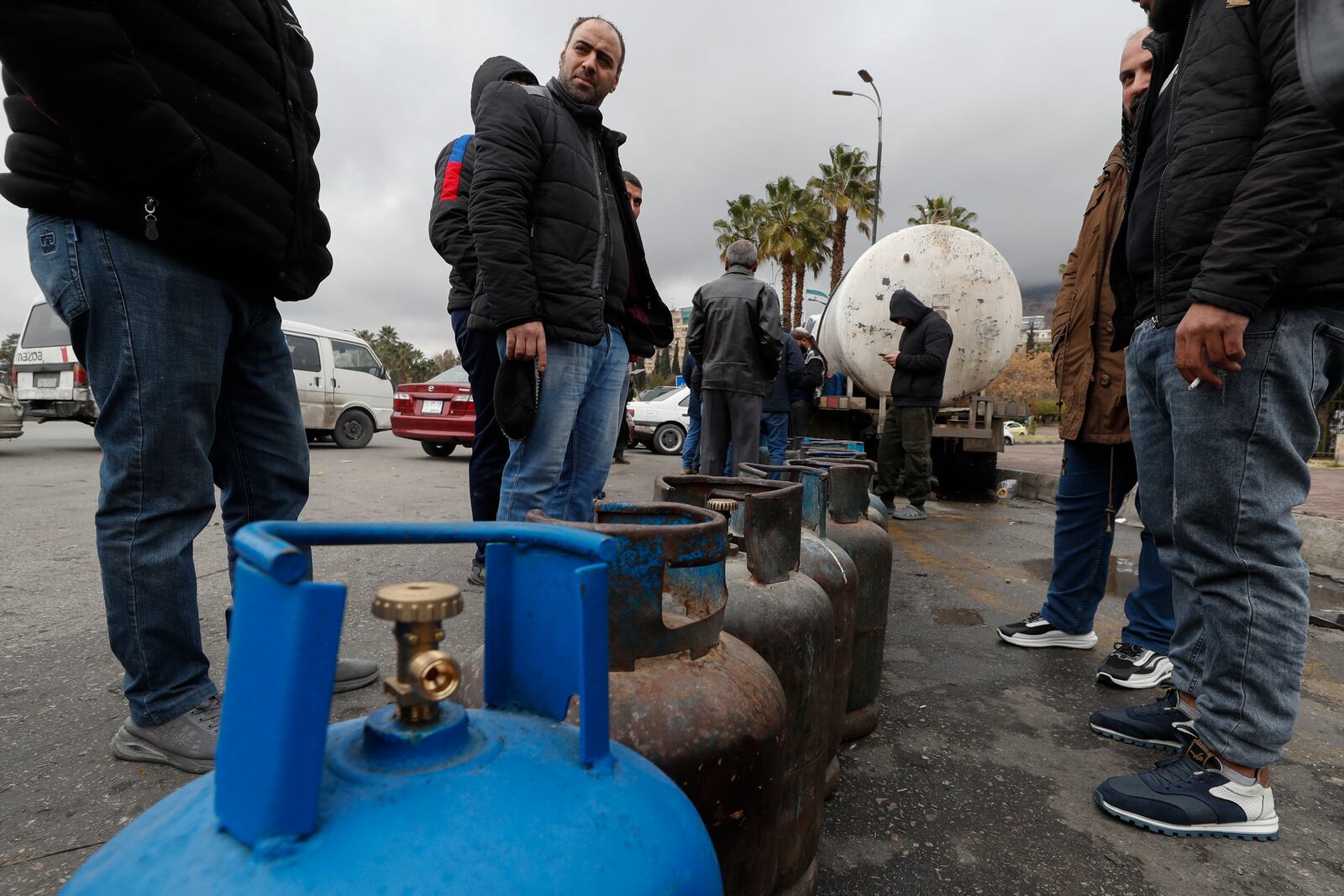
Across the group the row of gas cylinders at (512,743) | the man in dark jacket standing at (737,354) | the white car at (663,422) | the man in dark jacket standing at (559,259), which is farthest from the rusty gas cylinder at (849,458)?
the white car at (663,422)

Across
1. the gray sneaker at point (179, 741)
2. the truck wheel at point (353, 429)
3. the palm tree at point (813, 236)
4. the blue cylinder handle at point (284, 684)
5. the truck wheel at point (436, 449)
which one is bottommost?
the gray sneaker at point (179, 741)

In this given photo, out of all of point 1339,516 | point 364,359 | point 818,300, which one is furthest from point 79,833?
point 818,300

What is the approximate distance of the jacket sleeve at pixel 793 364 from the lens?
292 inches

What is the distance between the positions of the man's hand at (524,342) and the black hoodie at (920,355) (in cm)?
443

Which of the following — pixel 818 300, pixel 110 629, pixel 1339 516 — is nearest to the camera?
pixel 110 629

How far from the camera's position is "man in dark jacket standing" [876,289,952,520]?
6191mm

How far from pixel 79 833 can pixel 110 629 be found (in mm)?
428

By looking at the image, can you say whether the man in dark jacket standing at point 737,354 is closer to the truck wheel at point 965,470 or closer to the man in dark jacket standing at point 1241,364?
the man in dark jacket standing at point 1241,364

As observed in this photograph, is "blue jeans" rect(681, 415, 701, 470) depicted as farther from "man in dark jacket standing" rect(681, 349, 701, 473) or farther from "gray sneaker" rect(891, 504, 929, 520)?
"gray sneaker" rect(891, 504, 929, 520)

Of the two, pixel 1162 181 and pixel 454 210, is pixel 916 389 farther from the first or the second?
pixel 1162 181

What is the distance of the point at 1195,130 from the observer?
179 cm

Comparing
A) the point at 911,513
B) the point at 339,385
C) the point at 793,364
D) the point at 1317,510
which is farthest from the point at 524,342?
the point at 339,385

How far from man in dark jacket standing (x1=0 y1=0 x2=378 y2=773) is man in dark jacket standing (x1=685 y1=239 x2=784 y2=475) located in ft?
12.7

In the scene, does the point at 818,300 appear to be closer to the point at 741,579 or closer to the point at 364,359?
the point at 364,359
